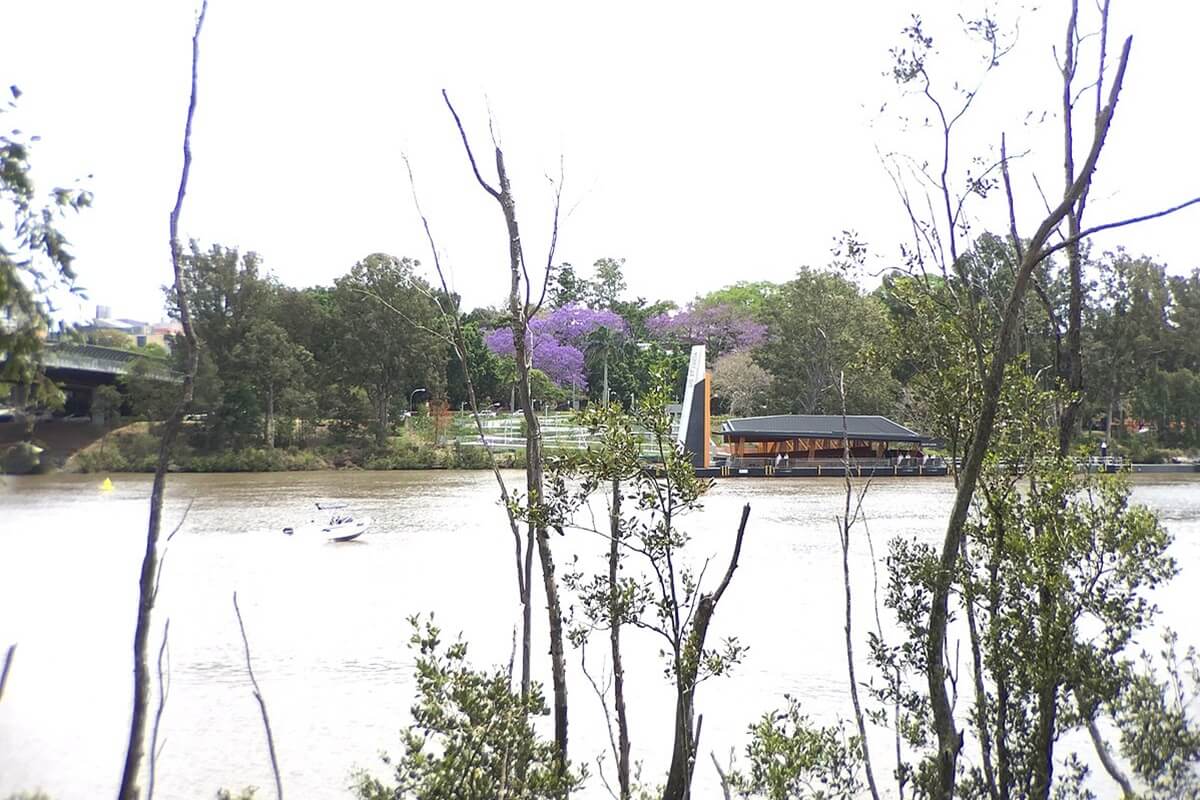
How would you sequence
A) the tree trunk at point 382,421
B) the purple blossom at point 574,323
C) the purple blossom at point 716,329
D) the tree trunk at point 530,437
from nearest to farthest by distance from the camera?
the tree trunk at point 530,437 < the purple blossom at point 574,323 < the tree trunk at point 382,421 < the purple blossom at point 716,329

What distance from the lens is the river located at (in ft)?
21.0

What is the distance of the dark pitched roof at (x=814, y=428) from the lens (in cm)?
2370

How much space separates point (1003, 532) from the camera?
12.7 ft

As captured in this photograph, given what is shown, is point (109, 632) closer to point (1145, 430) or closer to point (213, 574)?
point (213, 574)

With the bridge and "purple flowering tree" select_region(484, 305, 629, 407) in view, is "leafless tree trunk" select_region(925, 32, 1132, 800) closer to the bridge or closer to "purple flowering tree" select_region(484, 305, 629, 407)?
the bridge

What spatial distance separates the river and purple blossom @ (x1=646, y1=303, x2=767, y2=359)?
15839mm

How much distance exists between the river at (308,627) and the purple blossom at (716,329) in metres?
15.8

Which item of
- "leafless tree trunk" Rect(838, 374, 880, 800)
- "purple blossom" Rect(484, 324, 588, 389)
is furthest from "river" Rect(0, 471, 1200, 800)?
"purple blossom" Rect(484, 324, 588, 389)

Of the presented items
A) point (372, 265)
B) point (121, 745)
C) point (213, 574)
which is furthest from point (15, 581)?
point (372, 265)

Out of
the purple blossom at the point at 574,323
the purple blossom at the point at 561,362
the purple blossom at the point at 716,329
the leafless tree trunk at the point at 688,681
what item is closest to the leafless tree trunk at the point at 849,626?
the leafless tree trunk at the point at 688,681

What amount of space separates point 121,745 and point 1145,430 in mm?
26944

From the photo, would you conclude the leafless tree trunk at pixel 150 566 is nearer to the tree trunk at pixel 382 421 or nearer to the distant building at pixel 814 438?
the tree trunk at pixel 382 421

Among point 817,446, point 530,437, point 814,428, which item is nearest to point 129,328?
point 530,437

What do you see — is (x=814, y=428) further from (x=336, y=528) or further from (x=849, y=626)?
(x=849, y=626)
